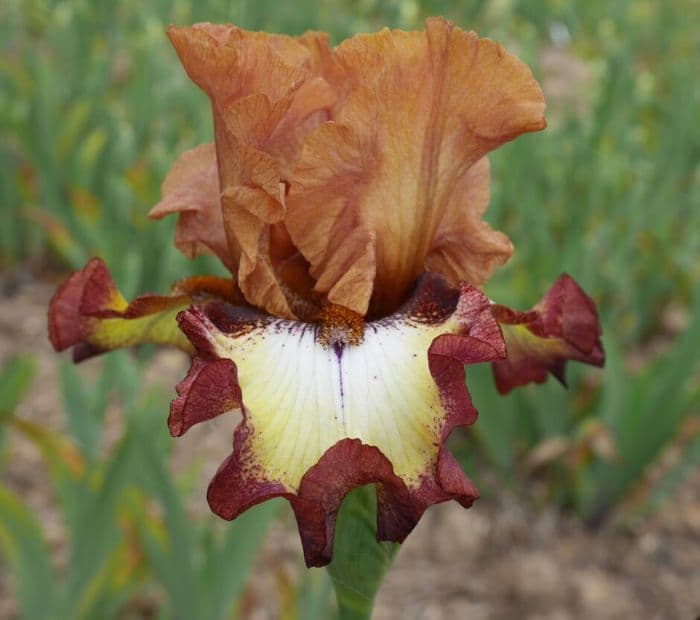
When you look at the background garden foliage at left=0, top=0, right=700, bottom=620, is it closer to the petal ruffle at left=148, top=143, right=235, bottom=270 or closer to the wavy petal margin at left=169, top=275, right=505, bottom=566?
the petal ruffle at left=148, top=143, right=235, bottom=270

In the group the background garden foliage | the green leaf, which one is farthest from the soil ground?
the green leaf

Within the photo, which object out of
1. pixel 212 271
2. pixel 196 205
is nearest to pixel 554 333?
pixel 196 205

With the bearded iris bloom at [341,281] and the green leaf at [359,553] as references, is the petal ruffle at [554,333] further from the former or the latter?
the green leaf at [359,553]

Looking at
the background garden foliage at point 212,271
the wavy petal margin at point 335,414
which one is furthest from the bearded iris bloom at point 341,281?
the background garden foliage at point 212,271

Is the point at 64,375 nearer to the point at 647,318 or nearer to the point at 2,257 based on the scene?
the point at 2,257

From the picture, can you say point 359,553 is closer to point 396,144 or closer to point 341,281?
point 341,281

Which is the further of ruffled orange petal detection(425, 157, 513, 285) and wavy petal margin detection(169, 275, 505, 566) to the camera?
ruffled orange petal detection(425, 157, 513, 285)
